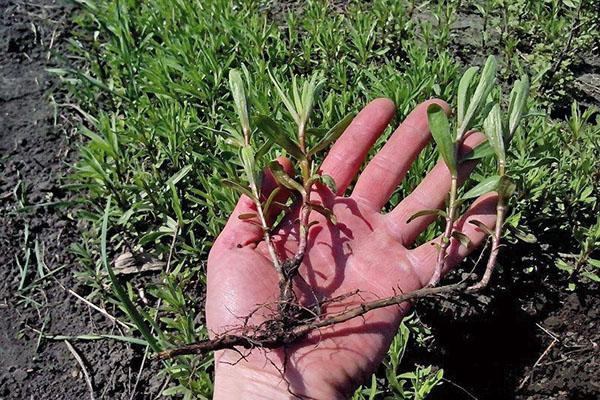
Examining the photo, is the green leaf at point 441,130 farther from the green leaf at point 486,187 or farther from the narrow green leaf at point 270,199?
the narrow green leaf at point 270,199

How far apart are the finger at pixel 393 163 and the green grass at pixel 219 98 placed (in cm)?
34

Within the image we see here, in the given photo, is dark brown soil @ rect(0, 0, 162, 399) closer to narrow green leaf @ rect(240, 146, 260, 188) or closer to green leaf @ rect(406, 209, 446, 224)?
narrow green leaf @ rect(240, 146, 260, 188)

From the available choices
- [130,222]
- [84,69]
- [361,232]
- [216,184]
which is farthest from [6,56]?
[361,232]

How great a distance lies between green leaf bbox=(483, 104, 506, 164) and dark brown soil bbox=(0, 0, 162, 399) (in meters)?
1.54

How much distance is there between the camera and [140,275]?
310 cm

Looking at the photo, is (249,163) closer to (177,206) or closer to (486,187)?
(177,206)

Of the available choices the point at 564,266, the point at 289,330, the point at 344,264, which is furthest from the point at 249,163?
the point at 564,266

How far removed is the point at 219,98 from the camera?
3.47 meters

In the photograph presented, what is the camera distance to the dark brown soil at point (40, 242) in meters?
2.84

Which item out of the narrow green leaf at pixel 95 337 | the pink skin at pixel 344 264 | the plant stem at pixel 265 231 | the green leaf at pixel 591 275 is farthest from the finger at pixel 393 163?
the narrow green leaf at pixel 95 337

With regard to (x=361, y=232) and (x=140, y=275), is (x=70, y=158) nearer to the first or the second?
(x=140, y=275)

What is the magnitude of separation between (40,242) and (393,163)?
1647 millimetres

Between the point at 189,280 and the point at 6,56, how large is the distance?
1972 mm

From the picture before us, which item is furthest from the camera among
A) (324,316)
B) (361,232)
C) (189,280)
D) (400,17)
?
(400,17)
